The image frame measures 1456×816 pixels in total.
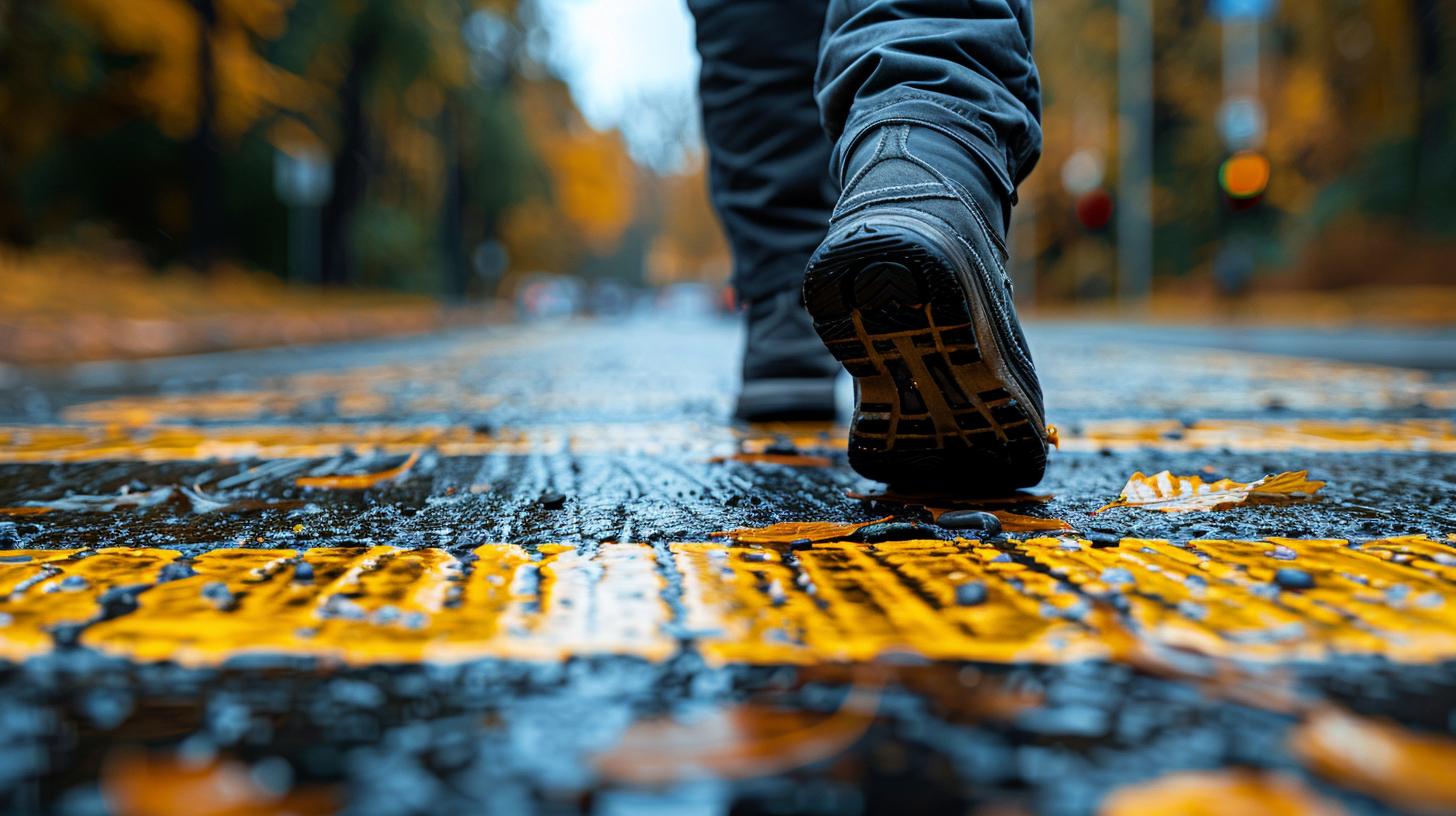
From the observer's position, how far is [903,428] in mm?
1435

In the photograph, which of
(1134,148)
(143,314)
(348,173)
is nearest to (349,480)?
(143,314)

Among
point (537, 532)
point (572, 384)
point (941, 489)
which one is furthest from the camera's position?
point (572, 384)

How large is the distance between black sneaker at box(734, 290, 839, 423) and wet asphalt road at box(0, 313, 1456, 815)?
0.66 meters

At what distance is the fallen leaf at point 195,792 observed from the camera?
577mm

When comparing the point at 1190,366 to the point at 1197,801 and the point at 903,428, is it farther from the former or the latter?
the point at 1197,801

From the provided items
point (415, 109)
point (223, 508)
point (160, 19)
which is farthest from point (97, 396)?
point (415, 109)

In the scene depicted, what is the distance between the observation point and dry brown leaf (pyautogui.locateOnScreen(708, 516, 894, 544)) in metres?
1.22

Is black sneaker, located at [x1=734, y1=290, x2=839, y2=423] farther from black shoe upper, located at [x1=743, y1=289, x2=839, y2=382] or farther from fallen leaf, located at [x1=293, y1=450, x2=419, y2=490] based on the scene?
fallen leaf, located at [x1=293, y1=450, x2=419, y2=490]

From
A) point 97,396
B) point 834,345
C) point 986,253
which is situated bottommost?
point 97,396

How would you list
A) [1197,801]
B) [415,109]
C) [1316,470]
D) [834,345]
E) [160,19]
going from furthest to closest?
[415,109]
[160,19]
[1316,470]
[834,345]
[1197,801]

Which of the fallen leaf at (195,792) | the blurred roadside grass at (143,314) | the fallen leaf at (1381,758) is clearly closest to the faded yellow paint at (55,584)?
the fallen leaf at (195,792)

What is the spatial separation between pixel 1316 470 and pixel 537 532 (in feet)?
4.00

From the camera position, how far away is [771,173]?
241 cm

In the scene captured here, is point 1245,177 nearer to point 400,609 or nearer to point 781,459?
point 781,459
